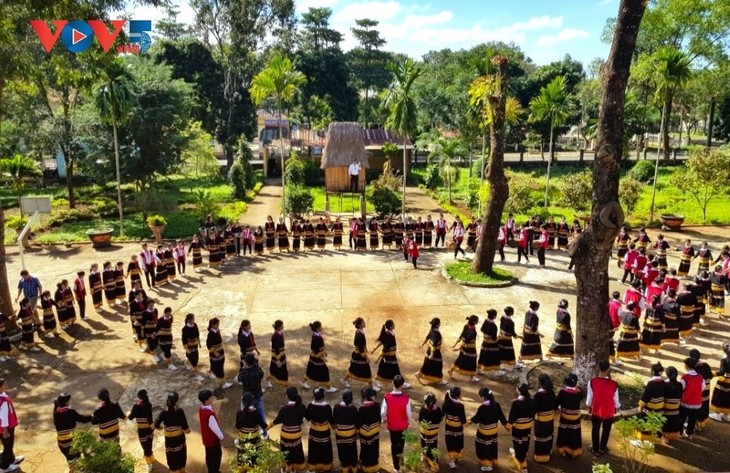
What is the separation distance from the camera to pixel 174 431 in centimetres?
774

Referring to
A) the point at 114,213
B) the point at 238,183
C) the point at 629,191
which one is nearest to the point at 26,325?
the point at 114,213

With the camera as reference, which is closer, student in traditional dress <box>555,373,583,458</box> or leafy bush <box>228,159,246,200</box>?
student in traditional dress <box>555,373,583,458</box>

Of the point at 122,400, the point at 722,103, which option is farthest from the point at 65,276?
the point at 722,103

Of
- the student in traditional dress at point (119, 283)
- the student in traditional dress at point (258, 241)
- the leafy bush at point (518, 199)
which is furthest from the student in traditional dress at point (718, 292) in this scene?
the student in traditional dress at point (119, 283)

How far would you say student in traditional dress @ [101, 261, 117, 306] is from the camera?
14.8 meters

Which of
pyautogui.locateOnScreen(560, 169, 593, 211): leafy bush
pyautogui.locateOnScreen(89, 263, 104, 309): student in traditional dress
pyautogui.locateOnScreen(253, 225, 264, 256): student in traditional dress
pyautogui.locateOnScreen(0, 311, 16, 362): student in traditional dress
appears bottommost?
pyautogui.locateOnScreen(0, 311, 16, 362): student in traditional dress

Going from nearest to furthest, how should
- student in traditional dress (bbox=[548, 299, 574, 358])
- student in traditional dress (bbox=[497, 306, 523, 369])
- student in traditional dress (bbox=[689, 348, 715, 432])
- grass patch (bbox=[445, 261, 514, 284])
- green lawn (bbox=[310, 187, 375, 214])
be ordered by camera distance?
student in traditional dress (bbox=[689, 348, 715, 432])
student in traditional dress (bbox=[497, 306, 523, 369])
student in traditional dress (bbox=[548, 299, 574, 358])
grass patch (bbox=[445, 261, 514, 284])
green lawn (bbox=[310, 187, 375, 214])

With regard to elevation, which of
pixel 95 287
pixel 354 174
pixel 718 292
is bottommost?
pixel 95 287

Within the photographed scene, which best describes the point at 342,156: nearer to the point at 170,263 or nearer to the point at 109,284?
the point at 170,263

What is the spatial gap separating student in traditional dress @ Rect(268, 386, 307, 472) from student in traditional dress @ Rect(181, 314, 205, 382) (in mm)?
3610

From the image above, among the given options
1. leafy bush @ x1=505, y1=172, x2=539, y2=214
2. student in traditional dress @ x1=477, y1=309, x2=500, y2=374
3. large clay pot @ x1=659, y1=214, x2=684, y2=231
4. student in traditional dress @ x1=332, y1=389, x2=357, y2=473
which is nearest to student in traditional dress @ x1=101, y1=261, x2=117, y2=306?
student in traditional dress @ x1=332, y1=389, x2=357, y2=473

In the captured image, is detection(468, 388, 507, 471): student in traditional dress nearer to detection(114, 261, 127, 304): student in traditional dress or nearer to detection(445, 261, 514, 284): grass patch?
detection(445, 261, 514, 284): grass patch

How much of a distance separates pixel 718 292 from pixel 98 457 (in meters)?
14.6

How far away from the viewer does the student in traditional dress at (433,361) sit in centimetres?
1006
